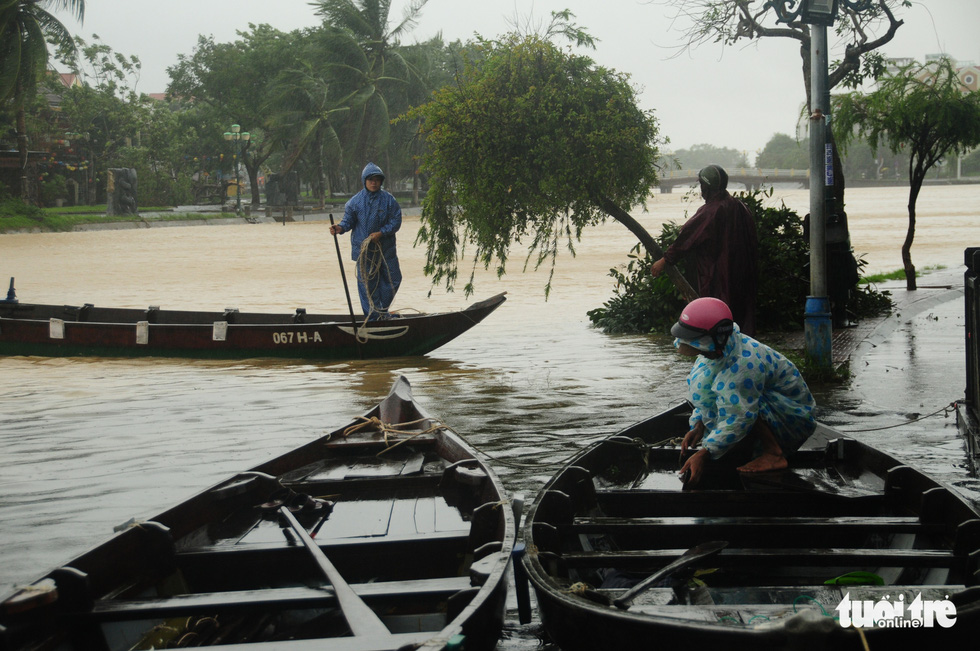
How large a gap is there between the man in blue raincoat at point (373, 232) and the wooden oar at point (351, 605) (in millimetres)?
7658

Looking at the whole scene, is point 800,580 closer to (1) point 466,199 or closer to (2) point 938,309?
(1) point 466,199

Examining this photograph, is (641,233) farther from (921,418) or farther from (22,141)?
(22,141)

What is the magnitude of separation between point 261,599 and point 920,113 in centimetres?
1332

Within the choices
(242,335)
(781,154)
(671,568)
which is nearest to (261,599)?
(671,568)

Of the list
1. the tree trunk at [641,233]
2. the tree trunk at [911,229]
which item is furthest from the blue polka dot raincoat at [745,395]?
the tree trunk at [911,229]

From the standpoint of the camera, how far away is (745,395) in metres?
4.22

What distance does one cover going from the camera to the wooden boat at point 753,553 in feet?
8.57

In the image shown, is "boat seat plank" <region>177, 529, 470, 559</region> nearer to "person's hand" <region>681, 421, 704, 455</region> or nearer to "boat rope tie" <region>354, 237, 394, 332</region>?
"person's hand" <region>681, 421, 704, 455</region>

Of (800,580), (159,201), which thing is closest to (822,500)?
(800,580)

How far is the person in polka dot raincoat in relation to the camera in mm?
4172

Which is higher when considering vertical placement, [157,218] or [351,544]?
[157,218]

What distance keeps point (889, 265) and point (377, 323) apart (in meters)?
18.2

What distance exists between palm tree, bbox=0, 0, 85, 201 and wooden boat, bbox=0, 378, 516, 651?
40.8 metres

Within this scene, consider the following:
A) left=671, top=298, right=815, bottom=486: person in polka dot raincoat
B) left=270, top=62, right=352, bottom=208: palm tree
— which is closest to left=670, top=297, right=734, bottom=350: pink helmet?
left=671, top=298, right=815, bottom=486: person in polka dot raincoat
